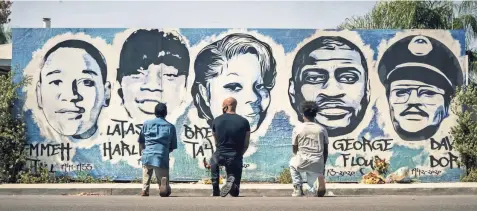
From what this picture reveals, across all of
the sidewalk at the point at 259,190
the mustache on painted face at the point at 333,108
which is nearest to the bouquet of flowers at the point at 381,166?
the sidewalk at the point at 259,190

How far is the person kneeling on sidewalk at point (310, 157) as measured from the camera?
10336mm

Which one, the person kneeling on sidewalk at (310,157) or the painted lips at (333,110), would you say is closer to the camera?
the person kneeling on sidewalk at (310,157)

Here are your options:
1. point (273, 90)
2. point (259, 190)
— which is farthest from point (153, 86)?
point (259, 190)

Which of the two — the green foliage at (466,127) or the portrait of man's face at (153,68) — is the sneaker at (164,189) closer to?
the portrait of man's face at (153,68)

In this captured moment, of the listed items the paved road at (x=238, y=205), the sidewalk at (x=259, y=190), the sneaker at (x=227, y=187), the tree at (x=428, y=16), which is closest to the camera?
the paved road at (x=238, y=205)

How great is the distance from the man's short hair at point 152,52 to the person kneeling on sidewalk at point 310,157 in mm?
4412

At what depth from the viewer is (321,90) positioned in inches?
562

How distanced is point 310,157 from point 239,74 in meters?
4.25

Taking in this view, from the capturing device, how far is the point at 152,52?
561 inches

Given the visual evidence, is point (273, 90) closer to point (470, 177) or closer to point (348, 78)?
point (348, 78)

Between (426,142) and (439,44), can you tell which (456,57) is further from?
(426,142)

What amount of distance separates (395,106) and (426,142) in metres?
0.97

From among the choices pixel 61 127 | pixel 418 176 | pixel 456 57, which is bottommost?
pixel 418 176

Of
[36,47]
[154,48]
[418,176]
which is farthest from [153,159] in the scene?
[418,176]
